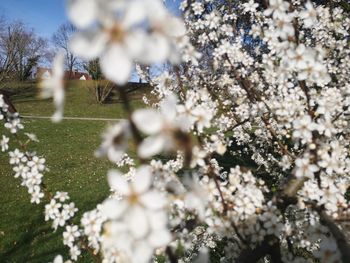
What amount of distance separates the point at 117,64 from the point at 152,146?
0.23 meters

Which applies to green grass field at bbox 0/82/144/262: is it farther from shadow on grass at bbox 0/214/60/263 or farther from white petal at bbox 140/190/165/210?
white petal at bbox 140/190/165/210

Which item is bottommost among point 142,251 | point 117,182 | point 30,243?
point 142,251

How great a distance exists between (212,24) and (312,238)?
2.68 meters

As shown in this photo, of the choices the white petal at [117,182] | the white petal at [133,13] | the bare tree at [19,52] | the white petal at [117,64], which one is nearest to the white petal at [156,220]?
the white petal at [117,182]

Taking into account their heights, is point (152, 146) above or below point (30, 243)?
below

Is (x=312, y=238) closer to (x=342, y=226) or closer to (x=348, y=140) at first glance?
(x=342, y=226)

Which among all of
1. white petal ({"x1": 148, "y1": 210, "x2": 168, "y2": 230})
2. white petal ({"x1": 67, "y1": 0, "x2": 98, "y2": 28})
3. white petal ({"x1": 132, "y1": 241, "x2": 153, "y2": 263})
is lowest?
white petal ({"x1": 132, "y1": 241, "x2": 153, "y2": 263})

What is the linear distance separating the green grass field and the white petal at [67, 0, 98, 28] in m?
0.24

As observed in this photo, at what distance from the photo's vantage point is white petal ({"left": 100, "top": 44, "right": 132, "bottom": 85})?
3.23ft

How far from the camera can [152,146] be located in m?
1.04

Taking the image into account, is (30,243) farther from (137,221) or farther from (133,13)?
(133,13)

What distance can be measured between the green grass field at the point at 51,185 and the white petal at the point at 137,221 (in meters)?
0.41

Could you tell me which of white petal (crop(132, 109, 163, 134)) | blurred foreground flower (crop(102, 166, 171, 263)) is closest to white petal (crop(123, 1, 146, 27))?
white petal (crop(132, 109, 163, 134))

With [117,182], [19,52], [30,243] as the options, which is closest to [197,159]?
[117,182]
